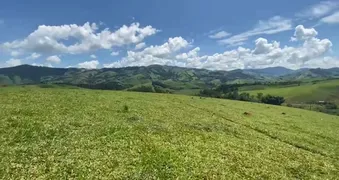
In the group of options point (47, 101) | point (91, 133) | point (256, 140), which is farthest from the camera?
point (47, 101)

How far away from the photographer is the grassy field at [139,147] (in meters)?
23.9

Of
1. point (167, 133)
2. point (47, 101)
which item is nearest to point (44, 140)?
point (167, 133)

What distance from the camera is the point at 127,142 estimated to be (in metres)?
29.6

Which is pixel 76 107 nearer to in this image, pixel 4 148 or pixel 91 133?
pixel 91 133

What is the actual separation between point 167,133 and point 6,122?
15504mm

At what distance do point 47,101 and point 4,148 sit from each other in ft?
68.5

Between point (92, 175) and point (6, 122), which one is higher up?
point (6, 122)

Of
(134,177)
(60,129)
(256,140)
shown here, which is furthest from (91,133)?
(256,140)

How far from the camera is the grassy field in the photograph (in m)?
23.9

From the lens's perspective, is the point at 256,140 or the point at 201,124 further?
the point at 201,124

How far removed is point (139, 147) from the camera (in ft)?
94.2

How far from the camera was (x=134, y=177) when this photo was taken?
23000mm

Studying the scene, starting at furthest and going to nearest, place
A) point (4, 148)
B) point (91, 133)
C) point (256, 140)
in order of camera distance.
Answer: point (256, 140) < point (91, 133) < point (4, 148)

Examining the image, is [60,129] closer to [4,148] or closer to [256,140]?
[4,148]
